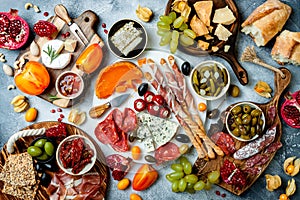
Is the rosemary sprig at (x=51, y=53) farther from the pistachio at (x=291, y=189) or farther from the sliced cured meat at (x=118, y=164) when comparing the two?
the pistachio at (x=291, y=189)

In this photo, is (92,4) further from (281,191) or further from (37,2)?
(281,191)

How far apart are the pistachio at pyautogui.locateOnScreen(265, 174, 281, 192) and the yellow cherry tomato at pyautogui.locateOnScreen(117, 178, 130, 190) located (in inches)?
27.4

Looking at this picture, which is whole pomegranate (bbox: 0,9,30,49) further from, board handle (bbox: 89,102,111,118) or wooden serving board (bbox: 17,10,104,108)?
board handle (bbox: 89,102,111,118)

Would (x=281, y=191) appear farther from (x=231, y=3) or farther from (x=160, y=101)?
(x=231, y=3)

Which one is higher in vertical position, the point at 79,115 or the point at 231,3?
the point at 231,3

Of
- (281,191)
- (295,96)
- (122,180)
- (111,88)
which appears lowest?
(281,191)

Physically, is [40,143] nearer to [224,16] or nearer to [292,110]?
[224,16]

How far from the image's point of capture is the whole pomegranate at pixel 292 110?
8.29 ft

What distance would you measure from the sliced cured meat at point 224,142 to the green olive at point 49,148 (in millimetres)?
795

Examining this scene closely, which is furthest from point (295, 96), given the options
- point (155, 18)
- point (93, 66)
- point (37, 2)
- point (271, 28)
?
point (37, 2)

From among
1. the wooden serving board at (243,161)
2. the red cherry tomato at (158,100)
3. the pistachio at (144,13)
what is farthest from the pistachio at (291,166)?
the pistachio at (144,13)

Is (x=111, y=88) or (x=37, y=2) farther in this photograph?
(x=37, y=2)

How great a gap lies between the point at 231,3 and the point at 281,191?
0.97m

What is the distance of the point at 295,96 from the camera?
2.54 m
